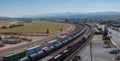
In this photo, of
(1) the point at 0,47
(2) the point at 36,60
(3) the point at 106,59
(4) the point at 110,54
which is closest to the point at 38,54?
(2) the point at 36,60

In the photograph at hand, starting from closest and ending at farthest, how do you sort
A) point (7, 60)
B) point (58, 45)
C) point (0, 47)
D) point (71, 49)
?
Answer: point (7, 60) < point (71, 49) < point (58, 45) < point (0, 47)

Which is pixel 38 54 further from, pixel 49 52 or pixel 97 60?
pixel 97 60

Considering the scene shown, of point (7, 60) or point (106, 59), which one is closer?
point (7, 60)

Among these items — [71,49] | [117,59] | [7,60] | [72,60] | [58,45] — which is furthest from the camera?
[58,45]

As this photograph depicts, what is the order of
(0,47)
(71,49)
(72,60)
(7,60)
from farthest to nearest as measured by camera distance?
1. (0,47)
2. (71,49)
3. (72,60)
4. (7,60)

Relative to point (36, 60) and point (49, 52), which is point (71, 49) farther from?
point (36, 60)

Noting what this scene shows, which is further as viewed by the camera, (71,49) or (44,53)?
(71,49)

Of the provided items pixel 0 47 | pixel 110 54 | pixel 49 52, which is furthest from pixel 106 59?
pixel 0 47

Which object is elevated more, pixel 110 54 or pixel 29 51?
pixel 29 51

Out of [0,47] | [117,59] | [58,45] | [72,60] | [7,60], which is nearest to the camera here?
[7,60]
